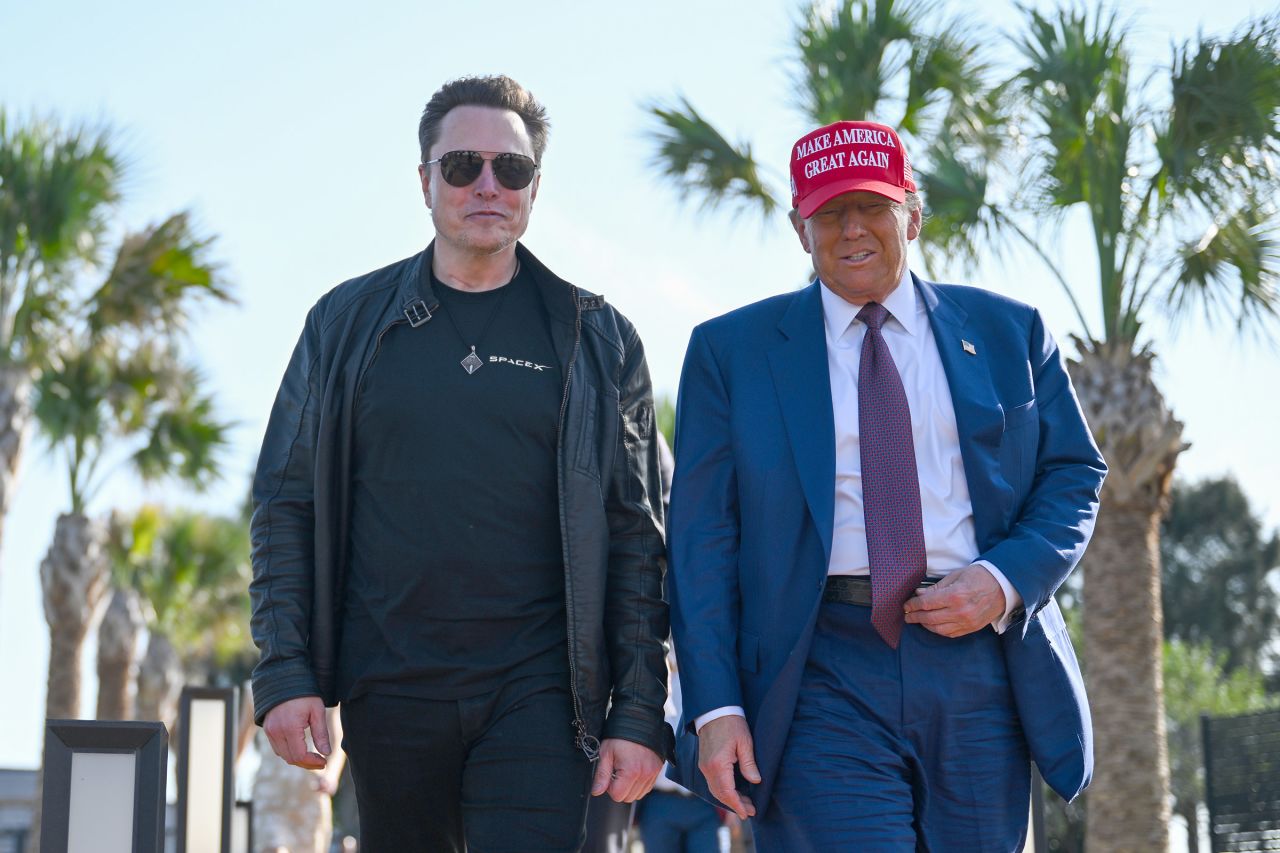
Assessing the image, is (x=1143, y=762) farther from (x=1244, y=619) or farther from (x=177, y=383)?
(x=1244, y=619)

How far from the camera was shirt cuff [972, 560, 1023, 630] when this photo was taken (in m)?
3.44

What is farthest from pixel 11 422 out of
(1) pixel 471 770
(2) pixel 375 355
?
(1) pixel 471 770

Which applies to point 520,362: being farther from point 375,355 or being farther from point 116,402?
point 116,402

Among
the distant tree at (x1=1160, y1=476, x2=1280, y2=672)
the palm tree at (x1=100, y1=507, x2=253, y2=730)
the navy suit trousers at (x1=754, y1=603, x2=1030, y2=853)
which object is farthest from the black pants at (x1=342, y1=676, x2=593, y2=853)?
the distant tree at (x1=1160, y1=476, x2=1280, y2=672)

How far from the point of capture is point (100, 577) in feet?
61.6

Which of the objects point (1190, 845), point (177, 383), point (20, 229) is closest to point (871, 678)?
point (1190, 845)

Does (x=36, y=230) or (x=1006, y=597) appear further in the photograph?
(x=36, y=230)

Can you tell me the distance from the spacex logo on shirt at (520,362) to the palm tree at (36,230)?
1300 cm

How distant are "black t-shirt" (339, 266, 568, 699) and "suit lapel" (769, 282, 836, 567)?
56 cm

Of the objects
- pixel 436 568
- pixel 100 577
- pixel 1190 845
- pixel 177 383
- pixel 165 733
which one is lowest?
pixel 1190 845

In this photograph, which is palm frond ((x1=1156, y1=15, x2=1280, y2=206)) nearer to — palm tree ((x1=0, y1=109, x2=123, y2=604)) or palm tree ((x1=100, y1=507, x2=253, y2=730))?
palm tree ((x1=0, y1=109, x2=123, y2=604))

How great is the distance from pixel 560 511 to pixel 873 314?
2.90 feet

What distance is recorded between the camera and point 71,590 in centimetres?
1839

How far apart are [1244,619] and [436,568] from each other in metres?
38.3
